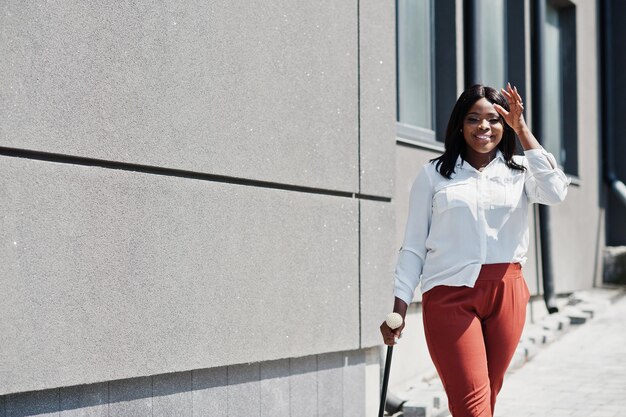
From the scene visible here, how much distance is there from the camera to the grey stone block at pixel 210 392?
5.24 m

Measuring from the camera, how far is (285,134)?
19.4ft

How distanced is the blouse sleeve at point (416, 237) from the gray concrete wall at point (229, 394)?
1326mm

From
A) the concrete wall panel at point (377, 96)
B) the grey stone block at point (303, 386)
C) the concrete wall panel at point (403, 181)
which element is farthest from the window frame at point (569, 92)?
the grey stone block at point (303, 386)

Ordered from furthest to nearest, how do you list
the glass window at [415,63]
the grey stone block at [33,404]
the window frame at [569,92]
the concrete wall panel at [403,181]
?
1. the window frame at [569,92]
2. the glass window at [415,63]
3. the concrete wall panel at [403,181]
4. the grey stone block at [33,404]

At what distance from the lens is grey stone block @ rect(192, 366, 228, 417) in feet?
17.2

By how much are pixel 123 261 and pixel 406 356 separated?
365cm

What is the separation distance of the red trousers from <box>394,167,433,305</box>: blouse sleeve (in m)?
0.11

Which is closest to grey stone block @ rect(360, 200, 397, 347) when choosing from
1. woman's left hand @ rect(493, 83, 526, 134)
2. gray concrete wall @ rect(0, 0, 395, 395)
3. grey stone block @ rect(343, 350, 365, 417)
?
gray concrete wall @ rect(0, 0, 395, 395)

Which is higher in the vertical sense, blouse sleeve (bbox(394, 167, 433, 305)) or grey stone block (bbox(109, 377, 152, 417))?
blouse sleeve (bbox(394, 167, 433, 305))

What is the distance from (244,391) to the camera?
5.61 metres

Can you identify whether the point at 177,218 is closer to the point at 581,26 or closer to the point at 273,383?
the point at 273,383

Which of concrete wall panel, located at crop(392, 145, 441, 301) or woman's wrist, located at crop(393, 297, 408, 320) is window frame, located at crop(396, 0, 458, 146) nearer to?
concrete wall panel, located at crop(392, 145, 441, 301)

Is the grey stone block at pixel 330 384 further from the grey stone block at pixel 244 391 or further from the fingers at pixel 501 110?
the fingers at pixel 501 110

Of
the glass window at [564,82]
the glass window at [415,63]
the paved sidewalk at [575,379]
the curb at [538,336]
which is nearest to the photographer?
the curb at [538,336]
